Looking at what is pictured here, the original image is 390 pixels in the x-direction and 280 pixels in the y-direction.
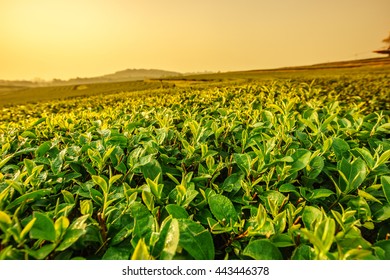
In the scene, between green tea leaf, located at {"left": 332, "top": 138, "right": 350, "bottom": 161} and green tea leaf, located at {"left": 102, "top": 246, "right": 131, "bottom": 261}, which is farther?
green tea leaf, located at {"left": 332, "top": 138, "right": 350, "bottom": 161}

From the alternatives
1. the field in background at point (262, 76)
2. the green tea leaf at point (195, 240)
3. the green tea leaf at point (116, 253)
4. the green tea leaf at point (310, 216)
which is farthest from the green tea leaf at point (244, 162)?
the field in background at point (262, 76)

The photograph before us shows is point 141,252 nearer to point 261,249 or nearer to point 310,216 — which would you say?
point 261,249

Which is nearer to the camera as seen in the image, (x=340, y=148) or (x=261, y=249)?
(x=261, y=249)

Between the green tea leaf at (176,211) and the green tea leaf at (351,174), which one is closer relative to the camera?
the green tea leaf at (176,211)

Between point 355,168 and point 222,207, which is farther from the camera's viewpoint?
point 355,168

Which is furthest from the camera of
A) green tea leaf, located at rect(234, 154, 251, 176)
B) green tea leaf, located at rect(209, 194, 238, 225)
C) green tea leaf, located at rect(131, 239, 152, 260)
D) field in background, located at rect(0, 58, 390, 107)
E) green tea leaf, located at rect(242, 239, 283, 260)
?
field in background, located at rect(0, 58, 390, 107)

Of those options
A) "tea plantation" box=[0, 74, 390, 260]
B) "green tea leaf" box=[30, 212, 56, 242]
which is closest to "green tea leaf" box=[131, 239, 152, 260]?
"tea plantation" box=[0, 74, 390, 260]

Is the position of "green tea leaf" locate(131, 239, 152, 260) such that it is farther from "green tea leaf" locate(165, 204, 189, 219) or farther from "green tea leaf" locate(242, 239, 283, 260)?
"green tea leaf" locate(242, 239, 283, 260)

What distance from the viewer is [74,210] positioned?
121 centimetres

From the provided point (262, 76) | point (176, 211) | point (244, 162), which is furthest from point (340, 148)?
point (262, 76)

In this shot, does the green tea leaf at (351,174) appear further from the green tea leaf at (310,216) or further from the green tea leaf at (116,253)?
the green tea leaf at (116,253)
